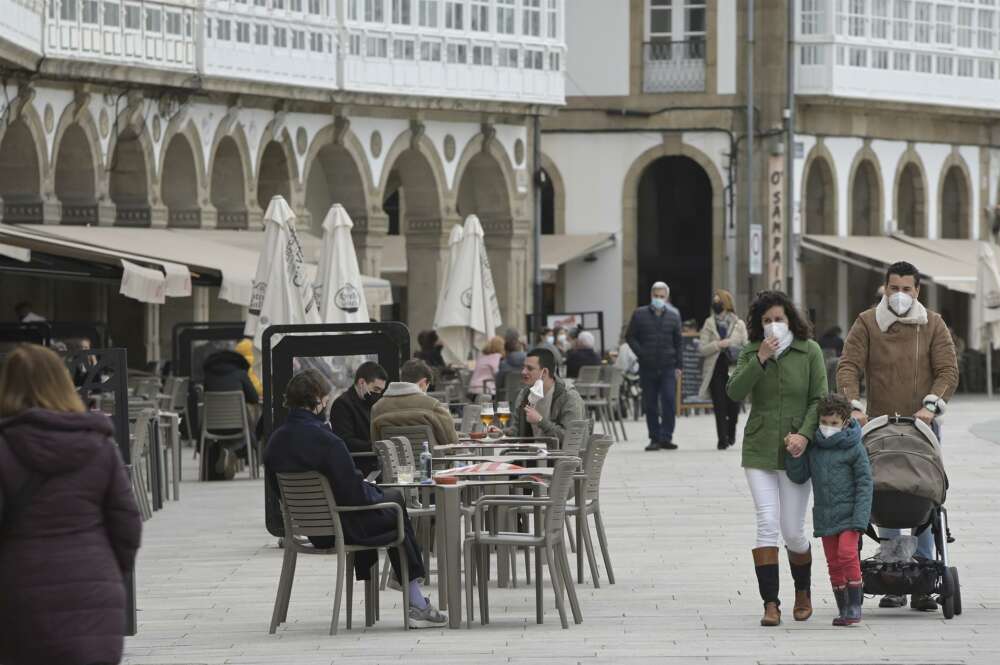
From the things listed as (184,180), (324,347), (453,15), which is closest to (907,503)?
(324,347)

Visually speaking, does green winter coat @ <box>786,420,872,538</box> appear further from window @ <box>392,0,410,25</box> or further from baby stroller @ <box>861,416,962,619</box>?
window @ <box>392,0,410,25</box>

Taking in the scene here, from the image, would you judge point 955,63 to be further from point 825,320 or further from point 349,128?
point 349,128

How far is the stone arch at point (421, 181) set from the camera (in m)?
39.0

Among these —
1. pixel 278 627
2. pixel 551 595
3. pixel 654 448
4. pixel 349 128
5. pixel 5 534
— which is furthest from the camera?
pixel 349 128

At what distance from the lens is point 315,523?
38.2ft

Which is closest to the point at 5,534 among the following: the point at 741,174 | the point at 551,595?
the point at 551,595

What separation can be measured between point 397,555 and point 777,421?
194 cm

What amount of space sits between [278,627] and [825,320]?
35.7 m

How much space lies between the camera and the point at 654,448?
25562 millimetres

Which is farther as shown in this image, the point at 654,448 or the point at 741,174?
the point at 741,174

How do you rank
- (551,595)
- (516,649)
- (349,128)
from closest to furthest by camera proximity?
(516,649), (551,595), (349,128)

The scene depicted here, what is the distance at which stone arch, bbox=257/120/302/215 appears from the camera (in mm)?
35156

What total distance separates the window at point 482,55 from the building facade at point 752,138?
6881mm

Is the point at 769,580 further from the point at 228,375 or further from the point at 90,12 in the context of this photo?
the point at 90,12
